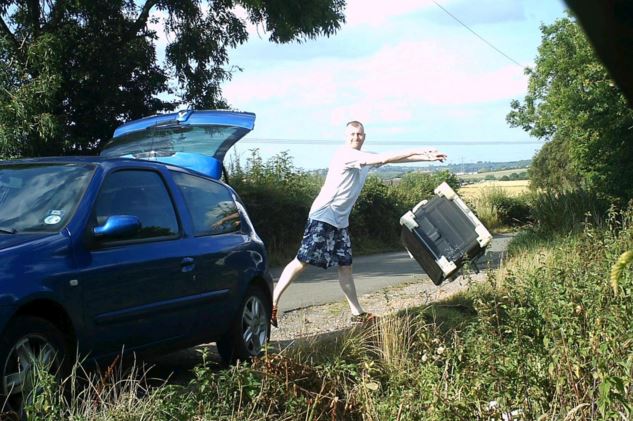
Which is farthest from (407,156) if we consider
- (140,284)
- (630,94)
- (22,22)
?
(22,22)

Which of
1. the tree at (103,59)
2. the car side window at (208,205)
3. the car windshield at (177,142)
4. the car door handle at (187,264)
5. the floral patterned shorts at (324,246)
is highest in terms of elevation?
the tree at (103,59)

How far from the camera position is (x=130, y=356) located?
5668 millimetres

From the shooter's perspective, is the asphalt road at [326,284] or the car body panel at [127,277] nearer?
the car body panel at [127,277]

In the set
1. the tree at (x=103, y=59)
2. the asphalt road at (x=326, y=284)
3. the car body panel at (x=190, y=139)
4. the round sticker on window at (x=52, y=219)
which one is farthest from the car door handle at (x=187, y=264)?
the tree at (x=103, y=59)

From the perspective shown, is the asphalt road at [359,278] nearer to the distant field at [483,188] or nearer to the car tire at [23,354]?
the car tire at [23,354]

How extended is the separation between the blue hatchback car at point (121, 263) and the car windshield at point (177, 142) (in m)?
0.25

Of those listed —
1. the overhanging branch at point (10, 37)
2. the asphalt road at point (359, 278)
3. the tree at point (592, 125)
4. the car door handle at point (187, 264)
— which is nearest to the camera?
the car door handle at point (187, 264)

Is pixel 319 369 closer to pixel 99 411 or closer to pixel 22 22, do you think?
pixel 99 411

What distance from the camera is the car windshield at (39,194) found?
5.42 metres

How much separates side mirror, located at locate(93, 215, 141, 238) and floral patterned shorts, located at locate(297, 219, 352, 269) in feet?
10.5

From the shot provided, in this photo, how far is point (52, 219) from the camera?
5.43 m

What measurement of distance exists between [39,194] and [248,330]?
6.94 feet

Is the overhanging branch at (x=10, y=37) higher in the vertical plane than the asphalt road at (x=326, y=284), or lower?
higher

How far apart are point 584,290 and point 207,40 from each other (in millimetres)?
11435
